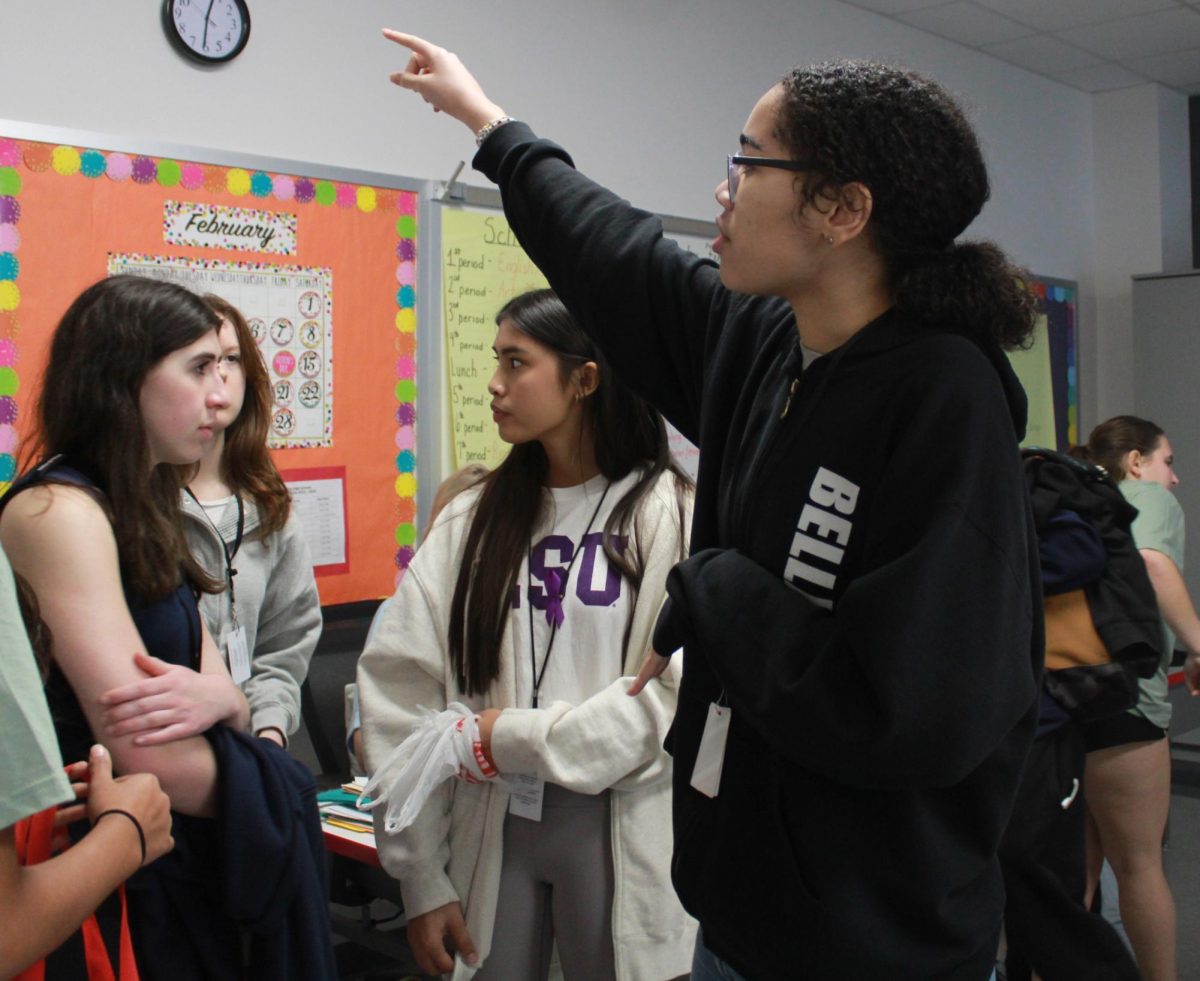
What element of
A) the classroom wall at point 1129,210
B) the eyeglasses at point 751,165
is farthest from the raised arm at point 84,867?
the classroom wall at point 1129,210

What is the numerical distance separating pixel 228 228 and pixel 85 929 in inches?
80.6

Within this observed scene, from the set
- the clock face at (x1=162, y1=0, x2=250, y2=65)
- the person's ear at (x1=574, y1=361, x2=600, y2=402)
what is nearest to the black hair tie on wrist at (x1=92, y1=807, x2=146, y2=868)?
the person's ear at (x1=574, y1=361, x2=600, y2=402)

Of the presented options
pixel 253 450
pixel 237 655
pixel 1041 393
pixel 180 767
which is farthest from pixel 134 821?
pixel 1041 393

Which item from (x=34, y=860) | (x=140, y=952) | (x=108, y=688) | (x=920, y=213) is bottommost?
(x=140, y=952)

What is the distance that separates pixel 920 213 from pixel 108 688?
1008 mm

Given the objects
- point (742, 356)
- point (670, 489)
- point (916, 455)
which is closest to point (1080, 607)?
point (670, 489)

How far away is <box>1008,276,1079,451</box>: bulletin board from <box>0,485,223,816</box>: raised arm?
479cm

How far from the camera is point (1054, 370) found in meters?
5.83

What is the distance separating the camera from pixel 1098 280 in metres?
6.18

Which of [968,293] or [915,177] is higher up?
[915,177]

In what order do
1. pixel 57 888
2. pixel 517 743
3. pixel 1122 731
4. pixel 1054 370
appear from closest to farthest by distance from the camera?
pixel 57 888 → pixel 517 743 → pixel 1122 731 → pixel 1054 370

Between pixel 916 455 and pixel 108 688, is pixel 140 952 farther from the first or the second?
pixel 916 455

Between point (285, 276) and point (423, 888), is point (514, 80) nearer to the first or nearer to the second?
point (285, 276)

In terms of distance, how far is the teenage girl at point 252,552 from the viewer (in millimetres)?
2119
